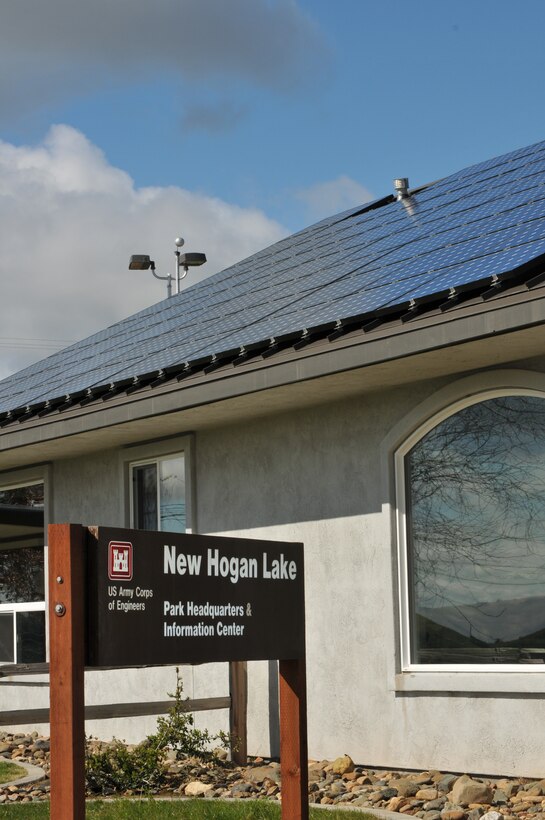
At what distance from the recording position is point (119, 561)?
507 cm

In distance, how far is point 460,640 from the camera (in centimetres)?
892

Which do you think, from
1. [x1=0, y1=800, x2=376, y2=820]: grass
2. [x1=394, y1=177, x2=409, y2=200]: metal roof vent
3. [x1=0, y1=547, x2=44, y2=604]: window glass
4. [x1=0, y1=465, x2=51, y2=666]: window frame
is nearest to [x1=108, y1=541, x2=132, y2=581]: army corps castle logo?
[x1=0, y1=800, x2=376, y2=820]: grass

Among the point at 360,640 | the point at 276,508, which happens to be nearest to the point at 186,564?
the point at 360,640

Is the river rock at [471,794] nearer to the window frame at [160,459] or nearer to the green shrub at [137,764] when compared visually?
the green shrub at [137,764]

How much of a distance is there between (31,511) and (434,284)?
731 centimetres

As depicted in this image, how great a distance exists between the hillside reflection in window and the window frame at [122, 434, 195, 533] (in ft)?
9.13

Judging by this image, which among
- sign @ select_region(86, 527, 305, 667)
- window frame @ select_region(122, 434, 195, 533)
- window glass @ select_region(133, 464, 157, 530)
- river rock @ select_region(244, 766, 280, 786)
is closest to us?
sign @ select_region(86, 527, 305, 667)

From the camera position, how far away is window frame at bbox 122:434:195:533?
11461 millimetres

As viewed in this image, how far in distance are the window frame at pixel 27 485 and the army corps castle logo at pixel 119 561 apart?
843 cm

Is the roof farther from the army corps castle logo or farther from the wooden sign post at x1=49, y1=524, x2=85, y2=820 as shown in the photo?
the wooden sign post at x1=49, y1=524, x2=85, y2=820

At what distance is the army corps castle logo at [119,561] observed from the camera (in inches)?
198

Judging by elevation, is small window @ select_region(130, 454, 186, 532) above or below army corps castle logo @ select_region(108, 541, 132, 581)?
above

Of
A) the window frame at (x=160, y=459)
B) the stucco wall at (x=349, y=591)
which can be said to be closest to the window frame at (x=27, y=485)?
the window frame at (x=160, y=459)

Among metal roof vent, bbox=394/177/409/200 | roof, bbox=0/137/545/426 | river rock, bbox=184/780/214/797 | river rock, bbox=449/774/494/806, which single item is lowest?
river rock, bbox=184/780/214/797
